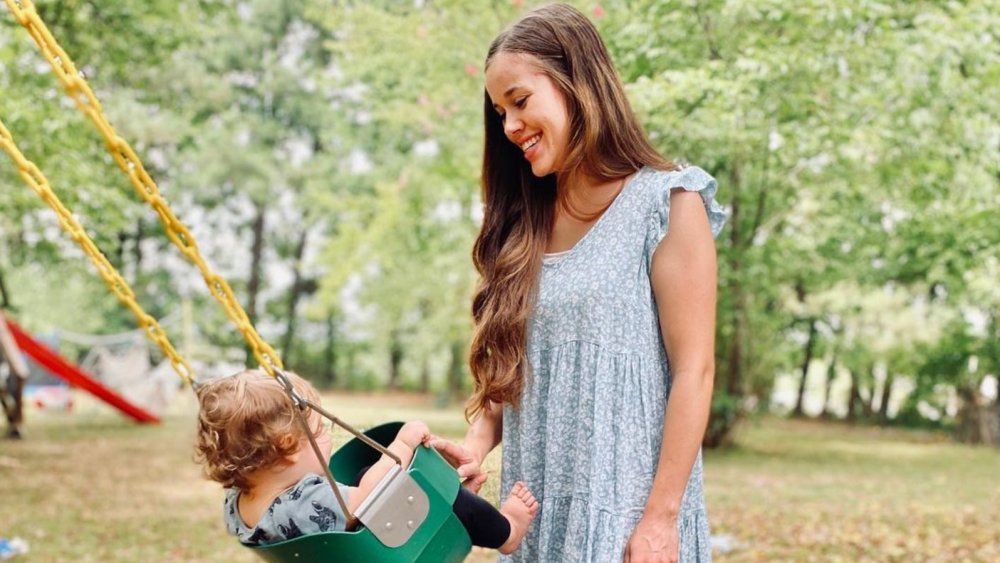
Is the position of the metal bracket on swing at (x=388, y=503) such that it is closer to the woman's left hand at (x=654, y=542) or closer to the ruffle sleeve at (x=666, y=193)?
the woman's left hand at (x=654, y=542)

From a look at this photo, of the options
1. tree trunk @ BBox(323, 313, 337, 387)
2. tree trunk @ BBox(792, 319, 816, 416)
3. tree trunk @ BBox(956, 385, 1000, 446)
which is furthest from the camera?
tree trunk @ BBox(323, 313, 337, 387)

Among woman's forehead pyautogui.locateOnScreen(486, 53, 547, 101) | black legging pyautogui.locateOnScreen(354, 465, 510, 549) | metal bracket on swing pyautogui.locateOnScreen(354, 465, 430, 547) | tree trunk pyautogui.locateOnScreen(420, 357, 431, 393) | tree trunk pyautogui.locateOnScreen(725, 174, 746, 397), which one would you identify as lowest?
tree trunk pyautogui.locateOnScreen(420, 357, 431, 393)

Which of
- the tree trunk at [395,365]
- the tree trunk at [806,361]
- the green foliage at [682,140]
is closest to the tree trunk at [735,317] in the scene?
the green foliage at [682,140]

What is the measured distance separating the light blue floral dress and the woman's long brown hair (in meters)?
0.06

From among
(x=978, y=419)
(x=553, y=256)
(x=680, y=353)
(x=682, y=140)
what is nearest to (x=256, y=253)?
(x=978, y=419)

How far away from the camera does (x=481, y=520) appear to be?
186 cm

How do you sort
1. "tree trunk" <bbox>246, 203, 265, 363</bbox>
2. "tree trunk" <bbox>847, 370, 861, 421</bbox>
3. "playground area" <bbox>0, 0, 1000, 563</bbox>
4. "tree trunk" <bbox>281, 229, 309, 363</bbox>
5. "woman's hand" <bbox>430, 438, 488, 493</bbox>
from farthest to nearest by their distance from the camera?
"tree trunk" <bbox>281, 229, 309, 363</bbox>, "tree trunk" <bbox>246, 203, 265, 363</bbox>, "tree trunk" <bbox>847, 370, 861, 421</bbox>, "playground area" <bbox>0, 0, 1000, 563</bbox>, "woman's hand" <bbox>430, 438, 488, 493</bbox>

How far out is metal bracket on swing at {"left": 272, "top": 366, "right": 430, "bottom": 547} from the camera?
67.4 inches

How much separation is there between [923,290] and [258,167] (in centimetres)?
1412

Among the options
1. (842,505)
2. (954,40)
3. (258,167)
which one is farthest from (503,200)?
(258,167)

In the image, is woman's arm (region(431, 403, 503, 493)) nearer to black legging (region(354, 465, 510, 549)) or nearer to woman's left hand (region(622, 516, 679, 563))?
black legging (region(354, 465, 510, 549))

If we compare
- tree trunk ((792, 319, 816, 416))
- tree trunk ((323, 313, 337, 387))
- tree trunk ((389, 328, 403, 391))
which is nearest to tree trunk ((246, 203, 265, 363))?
tree trunk ((323, 313, 337, 387))

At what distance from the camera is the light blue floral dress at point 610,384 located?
69.6 inches

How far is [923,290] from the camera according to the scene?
55.8 feet
